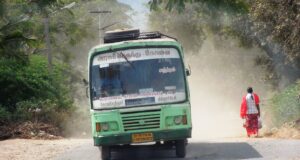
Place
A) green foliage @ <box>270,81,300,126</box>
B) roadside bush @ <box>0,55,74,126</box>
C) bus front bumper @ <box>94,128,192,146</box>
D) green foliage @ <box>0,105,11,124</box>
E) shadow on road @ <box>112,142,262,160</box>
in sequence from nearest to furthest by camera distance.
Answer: bus front bumper @ <box>94,128,192,146</box>
shadow on road @ <box>112,142,262,160</box>
green foliage @ <box>270,81,300,126</box>
green foliage @ <box>0,105,11,124</box>
roadside bush @ <box>0,55,74,126</box>

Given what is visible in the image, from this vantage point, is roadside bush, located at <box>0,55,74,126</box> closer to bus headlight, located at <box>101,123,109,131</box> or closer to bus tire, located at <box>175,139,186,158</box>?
bus headlight, located at <box>101,123,109,131</box>

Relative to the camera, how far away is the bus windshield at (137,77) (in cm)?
A: 1552

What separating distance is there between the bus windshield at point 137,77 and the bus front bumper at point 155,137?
0.70m

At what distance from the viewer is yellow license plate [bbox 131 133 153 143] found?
600 inches

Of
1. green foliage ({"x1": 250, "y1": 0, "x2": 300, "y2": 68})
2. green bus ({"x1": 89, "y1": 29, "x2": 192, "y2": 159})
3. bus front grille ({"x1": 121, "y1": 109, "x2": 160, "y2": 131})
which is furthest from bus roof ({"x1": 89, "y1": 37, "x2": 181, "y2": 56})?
green foliage ({"x1": 250, "y1": 0, "x2": 300, "y2": 68})

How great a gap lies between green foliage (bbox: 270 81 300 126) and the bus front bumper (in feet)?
27.5

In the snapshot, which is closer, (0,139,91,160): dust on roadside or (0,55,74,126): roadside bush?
(0,139,91,160): dust on roadside

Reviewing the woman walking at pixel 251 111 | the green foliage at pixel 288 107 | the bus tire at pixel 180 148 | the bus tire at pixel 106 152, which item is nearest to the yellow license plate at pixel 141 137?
the bus tire at pixel 180 148

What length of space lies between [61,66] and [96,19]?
26.9 m

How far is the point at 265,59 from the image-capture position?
3419cm

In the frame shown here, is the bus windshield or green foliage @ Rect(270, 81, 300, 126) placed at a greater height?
the bus windshield

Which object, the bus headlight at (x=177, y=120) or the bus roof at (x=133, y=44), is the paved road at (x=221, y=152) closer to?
the bus headlight at (x=177, y=120)

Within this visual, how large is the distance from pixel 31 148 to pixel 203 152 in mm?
6876

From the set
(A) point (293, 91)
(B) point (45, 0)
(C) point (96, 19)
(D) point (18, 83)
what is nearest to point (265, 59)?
(A) point (293, 91)
